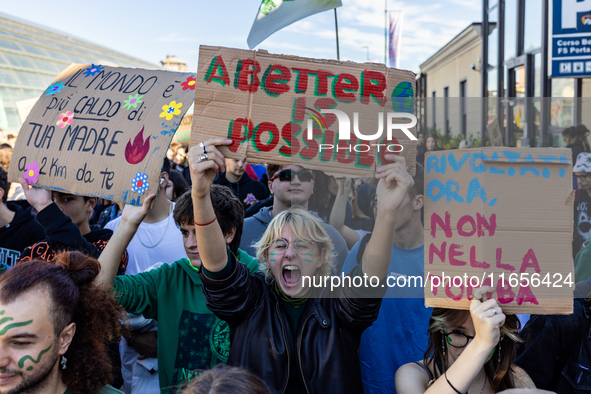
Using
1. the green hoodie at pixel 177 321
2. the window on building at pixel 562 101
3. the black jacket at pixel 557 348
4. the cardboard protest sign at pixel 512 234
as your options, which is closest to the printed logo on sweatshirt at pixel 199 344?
the green hoodie at pixel 177 321

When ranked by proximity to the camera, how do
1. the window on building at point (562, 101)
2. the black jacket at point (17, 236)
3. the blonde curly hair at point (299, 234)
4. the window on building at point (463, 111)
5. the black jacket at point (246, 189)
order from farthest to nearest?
the window on building at point (463, 111)
the window on building at point (562, 101)
the black jacket at point (246, 189)
the black jacket at point (17, 236)
the blonde curly hair at point (299, 234)

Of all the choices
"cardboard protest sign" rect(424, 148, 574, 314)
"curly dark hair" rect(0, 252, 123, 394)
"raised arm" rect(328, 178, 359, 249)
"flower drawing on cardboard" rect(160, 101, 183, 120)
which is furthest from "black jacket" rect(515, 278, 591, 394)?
"flower drawing on cardboard" rect(160, 101, 183, 120)

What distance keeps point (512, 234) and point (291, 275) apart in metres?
0.86

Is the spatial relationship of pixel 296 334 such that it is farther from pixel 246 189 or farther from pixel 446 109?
pixel 446 109

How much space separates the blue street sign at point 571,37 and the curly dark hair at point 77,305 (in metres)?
6.16

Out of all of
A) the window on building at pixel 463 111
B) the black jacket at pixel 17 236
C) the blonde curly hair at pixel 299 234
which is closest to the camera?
the blonde curly hair at pixel 299 234

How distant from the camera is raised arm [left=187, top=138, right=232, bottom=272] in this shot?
1848mm

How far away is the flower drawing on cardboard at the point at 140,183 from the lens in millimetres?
2336

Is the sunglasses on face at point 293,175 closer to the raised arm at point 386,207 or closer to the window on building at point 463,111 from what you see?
the raised arm at point 386,207

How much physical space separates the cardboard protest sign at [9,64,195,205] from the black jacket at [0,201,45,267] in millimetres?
651

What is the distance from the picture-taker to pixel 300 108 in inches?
77.1

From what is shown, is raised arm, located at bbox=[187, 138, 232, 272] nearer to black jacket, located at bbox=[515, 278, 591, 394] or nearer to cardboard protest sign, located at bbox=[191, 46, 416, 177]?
cardboard protest sign, located at bbox=[191, 46, 416, 177]

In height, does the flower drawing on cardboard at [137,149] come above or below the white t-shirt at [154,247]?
above

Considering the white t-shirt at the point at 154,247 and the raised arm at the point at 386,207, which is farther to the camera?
the white t-shirt at the point at 154,247
